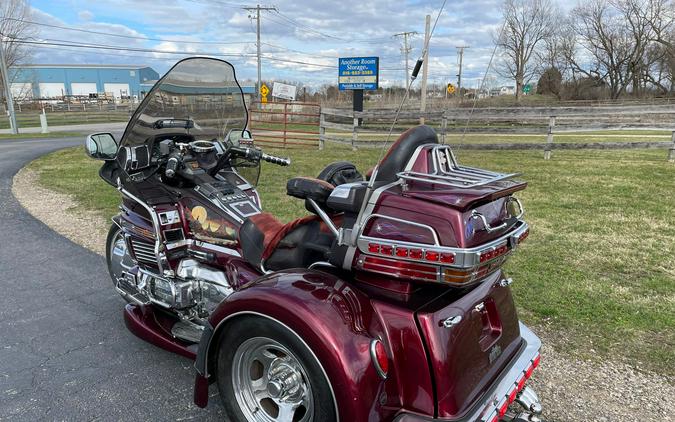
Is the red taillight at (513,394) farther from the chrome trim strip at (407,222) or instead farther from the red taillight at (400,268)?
the chrome trim strip at (407,222)

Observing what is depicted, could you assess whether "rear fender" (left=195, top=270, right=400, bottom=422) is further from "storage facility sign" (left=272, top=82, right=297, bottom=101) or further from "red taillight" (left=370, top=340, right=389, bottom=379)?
"storage facility sign" (left=272, top=82, right=297, bottom=101)

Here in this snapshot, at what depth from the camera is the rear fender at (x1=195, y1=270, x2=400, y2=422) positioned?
77.2 inches

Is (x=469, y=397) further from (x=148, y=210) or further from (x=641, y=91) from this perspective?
Answer: (x=641, y=91)

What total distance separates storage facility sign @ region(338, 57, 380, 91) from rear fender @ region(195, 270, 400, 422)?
19.9 meters

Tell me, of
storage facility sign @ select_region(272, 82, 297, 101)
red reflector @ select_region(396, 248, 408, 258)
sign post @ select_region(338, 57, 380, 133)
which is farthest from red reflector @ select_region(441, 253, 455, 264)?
storage facility sign @ select_region(272, 82, 297, 101)

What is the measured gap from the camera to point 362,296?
217cm

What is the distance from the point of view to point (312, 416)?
2.14 metres

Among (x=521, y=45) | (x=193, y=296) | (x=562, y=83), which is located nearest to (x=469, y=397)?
(x=193, y=296)

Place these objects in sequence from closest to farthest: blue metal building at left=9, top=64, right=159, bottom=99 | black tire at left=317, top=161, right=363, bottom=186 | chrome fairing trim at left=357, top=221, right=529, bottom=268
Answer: chrome fairing trim at left=357, top=221, right=529, bottom=268 < black tire at left=317, top=161, right=363, bottom=186 < blue metal building at left=9, top=64, right=159, bottom=99

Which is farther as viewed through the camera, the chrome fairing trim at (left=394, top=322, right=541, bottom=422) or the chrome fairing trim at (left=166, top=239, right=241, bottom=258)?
the chrome fairing trim at (left=166, top=239, right=241, bottom=258)

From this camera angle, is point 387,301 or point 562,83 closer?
point 387,301

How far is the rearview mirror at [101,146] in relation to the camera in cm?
339

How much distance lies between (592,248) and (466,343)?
4.25m

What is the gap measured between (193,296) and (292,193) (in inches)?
45.0
